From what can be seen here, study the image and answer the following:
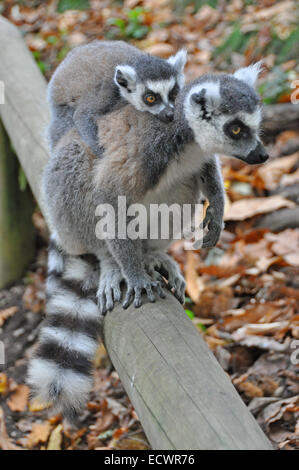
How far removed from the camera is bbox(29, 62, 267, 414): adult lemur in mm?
2705

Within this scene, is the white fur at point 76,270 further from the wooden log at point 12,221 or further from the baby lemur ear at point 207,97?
the wooden log at point 12,221

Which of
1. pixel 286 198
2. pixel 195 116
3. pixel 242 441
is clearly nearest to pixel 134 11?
pixel 286 198

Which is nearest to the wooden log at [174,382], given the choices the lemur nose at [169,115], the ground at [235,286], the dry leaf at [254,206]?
the ground at [235,286]

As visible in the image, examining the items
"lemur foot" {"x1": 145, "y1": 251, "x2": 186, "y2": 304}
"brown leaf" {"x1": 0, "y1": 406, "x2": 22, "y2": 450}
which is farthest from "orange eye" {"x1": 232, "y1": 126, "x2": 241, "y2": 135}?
"brown leaf" {"x1": 0, "y1": 406, "x2": 22, "y2": 450}

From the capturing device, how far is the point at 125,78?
10.9ft

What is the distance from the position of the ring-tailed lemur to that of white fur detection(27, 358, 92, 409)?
1.19 m

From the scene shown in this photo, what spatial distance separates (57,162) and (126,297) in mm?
941

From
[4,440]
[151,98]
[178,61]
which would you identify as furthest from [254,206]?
[4,440]

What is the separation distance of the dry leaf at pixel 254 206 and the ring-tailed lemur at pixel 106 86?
1625 millimetres

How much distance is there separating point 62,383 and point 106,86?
1.83m

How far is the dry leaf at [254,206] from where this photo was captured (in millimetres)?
4809
